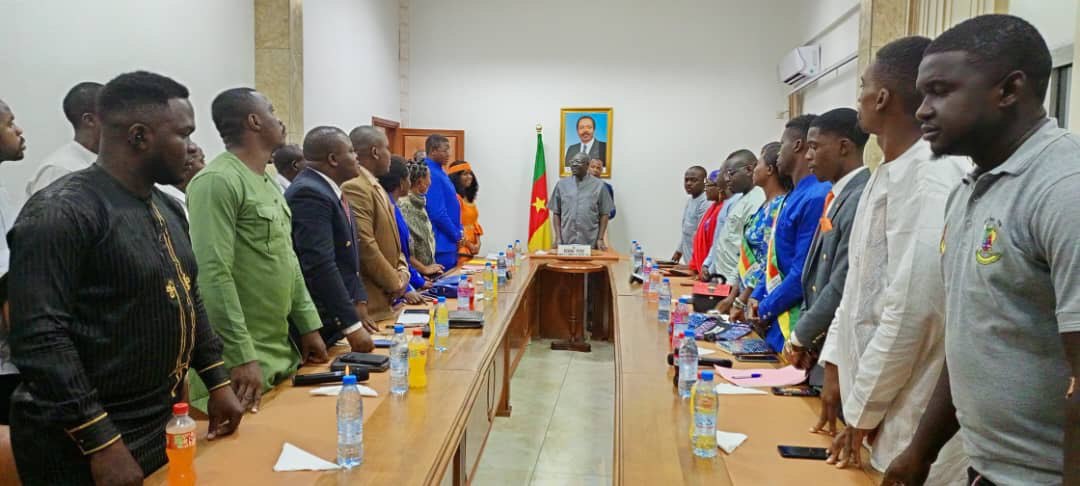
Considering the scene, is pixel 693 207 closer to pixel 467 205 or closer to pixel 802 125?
pixel 467 205

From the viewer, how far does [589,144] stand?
803 cm

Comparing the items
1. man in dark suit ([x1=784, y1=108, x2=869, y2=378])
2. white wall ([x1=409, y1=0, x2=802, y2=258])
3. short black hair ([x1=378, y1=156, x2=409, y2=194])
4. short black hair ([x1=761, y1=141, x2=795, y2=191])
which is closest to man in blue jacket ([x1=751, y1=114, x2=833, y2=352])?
man in dark suit ([x1=784, y1=108, x2=869, y2=378])

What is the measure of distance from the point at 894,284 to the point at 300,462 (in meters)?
1.41

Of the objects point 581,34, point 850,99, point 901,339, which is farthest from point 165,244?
point 581,34

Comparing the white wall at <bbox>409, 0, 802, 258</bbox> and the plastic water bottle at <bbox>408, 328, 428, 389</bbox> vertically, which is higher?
the white wall at <bbox>409, 0, 802, 258</bbox>

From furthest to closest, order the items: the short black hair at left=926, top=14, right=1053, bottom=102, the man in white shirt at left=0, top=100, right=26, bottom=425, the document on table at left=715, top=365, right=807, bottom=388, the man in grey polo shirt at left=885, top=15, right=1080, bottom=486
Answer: the document on table at left=715, top=365, right=807, bottom=388
the man in white shirt at left=0, top=100, right=26, bottom=425
the short black hair at left=926, top=14, right=1053, bottom=102
the man in grey polo shirt at left=885, top=15, right=1080, bottom=486

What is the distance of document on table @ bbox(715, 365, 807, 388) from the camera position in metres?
2.34

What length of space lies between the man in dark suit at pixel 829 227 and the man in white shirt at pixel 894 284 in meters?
0.25

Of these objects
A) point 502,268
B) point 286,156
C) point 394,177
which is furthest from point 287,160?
point 502,268

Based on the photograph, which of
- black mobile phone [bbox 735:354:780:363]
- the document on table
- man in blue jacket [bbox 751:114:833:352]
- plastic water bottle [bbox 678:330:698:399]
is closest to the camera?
plastic water bottle [bbox 678:330:698:399]

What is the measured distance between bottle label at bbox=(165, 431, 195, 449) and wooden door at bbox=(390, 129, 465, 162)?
659 cm

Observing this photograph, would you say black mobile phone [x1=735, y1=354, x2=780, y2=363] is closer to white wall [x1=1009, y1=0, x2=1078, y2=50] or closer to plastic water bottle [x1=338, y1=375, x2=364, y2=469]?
plastic water bottle [x1=338, y1=375, x2=364, y2=469]

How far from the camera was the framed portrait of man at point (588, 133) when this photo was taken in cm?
800

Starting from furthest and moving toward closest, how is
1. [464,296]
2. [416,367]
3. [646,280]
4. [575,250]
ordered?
[575,250] → [646,280] → [464,296] → [416,367]
